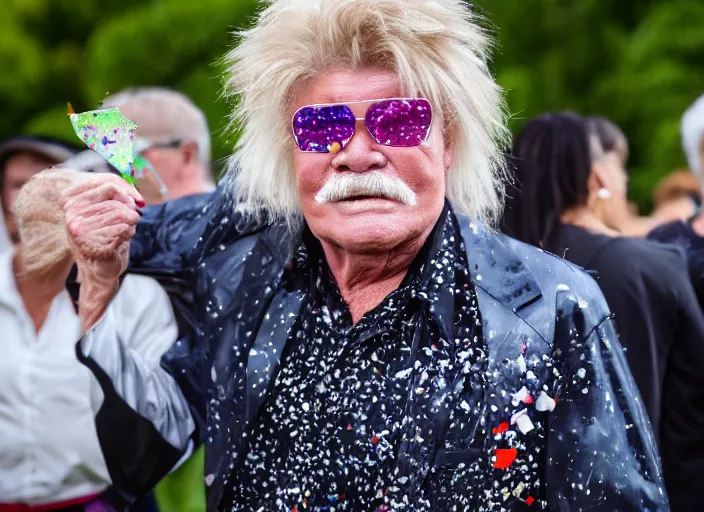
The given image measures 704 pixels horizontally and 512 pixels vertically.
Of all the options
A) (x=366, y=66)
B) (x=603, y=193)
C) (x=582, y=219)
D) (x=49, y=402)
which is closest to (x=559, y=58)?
(x=603, y=193)

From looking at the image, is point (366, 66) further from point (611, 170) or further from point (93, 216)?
point (611, 170)

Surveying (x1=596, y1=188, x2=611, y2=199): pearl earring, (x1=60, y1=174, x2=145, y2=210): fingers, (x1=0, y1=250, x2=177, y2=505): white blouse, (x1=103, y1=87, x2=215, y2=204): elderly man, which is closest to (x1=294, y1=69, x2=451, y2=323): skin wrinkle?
(x1=60, y1=174, x2=145, y2=210): fingers

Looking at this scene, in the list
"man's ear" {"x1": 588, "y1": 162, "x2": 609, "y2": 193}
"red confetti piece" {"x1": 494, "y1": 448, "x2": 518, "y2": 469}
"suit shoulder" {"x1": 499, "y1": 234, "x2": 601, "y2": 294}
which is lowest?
"man's ear" {"x1": 588, "y1": 162, "x2": 609, "y2": 193}

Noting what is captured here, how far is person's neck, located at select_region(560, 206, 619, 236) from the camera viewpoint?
10.4ft

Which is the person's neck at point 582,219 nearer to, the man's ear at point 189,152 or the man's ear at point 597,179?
the man's ear at point 597,179

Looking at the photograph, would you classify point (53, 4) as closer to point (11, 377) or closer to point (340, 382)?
point (11, 377)

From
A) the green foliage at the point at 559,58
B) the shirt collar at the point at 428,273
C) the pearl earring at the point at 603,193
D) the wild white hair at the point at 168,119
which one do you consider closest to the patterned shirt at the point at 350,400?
the shirt collar at the point at 428,273

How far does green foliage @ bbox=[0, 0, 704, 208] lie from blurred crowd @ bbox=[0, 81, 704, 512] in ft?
14.4

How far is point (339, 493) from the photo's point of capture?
1.97 m

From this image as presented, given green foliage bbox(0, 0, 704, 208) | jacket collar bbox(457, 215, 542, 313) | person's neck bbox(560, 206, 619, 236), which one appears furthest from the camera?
green foliage bbox(0, 0, 704, 208)

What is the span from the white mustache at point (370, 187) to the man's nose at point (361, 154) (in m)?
0.02

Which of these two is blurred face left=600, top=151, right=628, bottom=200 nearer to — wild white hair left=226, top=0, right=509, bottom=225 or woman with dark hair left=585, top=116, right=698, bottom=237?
woman with dark hair left=585, top=116, right=698, bottom=237

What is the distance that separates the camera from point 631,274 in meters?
3.03

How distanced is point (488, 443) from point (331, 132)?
70 centimetres
